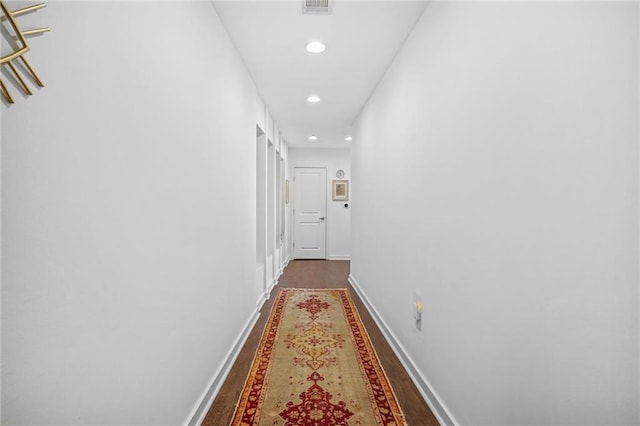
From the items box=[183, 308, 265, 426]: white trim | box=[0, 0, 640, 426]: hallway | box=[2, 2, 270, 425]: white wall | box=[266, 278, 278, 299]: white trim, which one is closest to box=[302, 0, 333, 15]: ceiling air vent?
box=[0, 0, 640, 426]: hallway

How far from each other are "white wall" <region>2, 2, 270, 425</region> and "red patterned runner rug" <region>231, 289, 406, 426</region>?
16.8 inches

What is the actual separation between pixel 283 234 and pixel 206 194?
4.41 m

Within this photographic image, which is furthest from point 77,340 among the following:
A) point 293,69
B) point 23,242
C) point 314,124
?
point 314,124

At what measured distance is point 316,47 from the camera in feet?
8.40

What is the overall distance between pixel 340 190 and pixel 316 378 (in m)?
5.51

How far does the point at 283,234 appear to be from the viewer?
6.32 m

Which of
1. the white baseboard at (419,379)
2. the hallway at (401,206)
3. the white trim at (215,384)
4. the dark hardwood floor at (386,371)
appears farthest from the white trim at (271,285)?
the hallway at (401,206)

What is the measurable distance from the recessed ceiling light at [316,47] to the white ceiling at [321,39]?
0.05 m

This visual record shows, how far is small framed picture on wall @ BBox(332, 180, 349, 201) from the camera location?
291 inches

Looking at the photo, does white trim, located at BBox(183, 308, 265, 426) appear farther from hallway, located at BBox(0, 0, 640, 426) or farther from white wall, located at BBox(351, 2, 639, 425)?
white wall, located at BBox(351, 2, 639, 425)

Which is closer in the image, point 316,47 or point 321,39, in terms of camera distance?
point 321,39

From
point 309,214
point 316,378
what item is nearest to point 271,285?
point 316,378

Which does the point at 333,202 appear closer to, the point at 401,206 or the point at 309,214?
the point at 309,214

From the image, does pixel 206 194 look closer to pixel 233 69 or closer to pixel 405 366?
pixel 233 69
